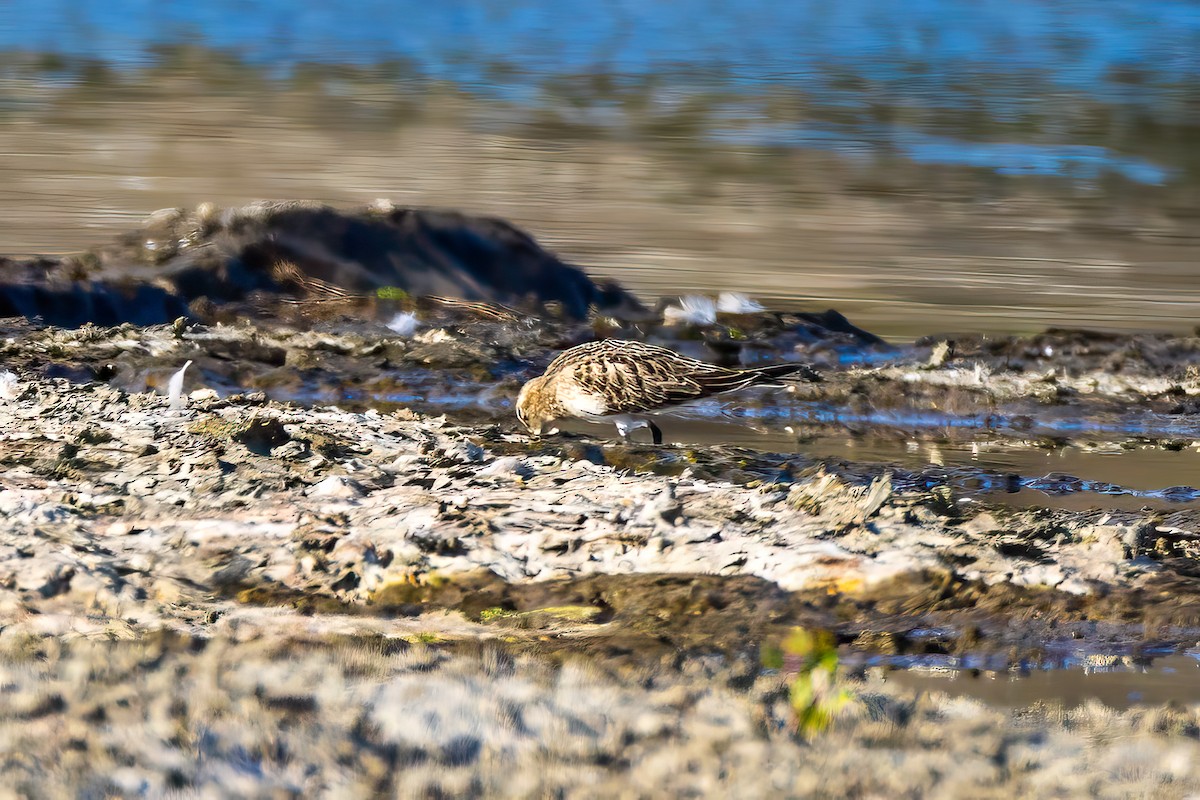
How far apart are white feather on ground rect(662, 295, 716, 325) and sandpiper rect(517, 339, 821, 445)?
331cm

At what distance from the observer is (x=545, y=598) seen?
5.11 meters

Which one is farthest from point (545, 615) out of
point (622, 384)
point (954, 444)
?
point (954, 444)

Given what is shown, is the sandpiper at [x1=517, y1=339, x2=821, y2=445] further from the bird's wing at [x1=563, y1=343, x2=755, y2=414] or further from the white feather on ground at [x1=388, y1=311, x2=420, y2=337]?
Result: the white feather on ground at [x1=388, y1=311, x2=420, y2=337]

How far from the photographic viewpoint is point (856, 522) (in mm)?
5504

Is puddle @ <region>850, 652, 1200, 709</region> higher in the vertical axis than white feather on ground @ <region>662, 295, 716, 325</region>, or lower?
lower

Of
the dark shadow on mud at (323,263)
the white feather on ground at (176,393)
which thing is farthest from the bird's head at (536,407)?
the dark shadow on mud at (323,263)

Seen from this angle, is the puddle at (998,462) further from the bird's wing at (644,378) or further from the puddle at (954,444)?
the bird's wing at (644,378)

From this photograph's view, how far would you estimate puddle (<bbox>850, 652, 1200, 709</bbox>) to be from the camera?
174 inches

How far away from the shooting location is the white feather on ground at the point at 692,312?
11406mm

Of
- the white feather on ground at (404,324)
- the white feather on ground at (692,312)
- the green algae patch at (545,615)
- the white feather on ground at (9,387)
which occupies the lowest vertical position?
the white feather on ground at (9,387)

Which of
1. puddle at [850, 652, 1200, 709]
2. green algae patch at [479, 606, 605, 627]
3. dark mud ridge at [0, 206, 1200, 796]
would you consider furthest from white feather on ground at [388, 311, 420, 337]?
puddle at [850, 652, 1200, 709]

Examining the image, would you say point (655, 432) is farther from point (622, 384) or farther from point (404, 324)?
point (404, 324)

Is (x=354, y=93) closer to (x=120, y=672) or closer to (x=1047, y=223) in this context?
(x=1047, y=223)

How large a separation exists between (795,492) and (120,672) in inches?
98.1
